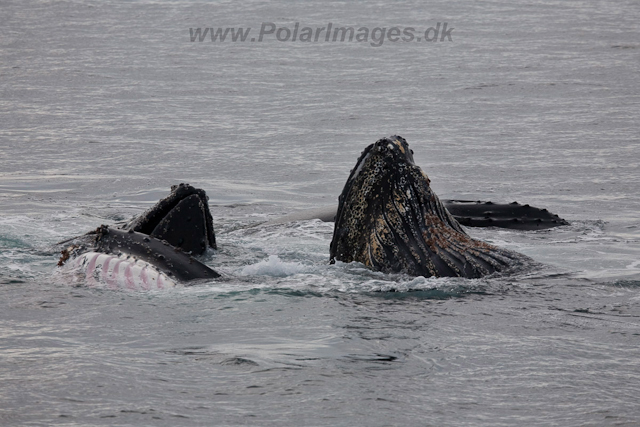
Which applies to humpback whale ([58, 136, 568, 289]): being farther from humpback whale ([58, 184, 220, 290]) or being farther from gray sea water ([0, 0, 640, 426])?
gray sea water ([0, 0, 640, 426])

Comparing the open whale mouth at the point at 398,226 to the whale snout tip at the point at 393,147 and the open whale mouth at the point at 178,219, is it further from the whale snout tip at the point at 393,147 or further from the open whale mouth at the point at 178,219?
the open whale mouth at the point at 178,219

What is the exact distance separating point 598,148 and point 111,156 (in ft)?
24.8

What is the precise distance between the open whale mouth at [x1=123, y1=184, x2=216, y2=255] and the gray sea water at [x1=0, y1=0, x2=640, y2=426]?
329mm

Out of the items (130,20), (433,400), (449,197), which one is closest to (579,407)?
(433,400)

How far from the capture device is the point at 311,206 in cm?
1204

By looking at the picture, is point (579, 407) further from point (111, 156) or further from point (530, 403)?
point (111, 156)

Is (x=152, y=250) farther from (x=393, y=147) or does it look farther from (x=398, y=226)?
(x=393, y=147)

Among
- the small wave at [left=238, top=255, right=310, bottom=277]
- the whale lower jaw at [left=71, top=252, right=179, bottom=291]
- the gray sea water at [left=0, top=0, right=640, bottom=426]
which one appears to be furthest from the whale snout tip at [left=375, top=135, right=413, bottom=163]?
the whale lower jaw at [left=71, top=252, right=179, bottom=291]

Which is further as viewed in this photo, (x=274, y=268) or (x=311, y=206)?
(x=311, y=206)

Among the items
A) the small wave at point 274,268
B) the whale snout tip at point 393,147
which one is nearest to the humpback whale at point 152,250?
the small wave at point 274,268

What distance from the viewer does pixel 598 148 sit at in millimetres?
15266

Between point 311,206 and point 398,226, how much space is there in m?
4.96

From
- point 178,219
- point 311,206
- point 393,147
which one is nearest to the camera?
point 393,147

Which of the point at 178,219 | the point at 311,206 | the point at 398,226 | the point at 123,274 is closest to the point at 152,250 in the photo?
the point at 123,274
